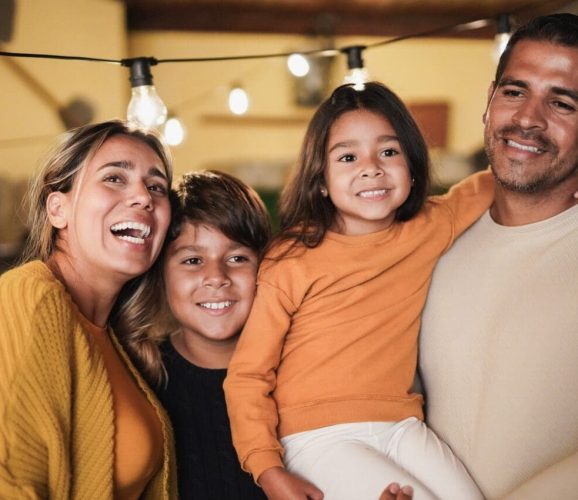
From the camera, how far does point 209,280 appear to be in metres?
1.83

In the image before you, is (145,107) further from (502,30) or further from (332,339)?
(502,30)

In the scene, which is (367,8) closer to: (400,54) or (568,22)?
(400,54)

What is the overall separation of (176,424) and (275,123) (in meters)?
3.85

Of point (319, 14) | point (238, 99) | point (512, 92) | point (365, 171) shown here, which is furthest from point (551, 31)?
point (319, 14)

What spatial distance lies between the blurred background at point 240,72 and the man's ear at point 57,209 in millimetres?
2082

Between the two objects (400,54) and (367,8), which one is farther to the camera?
A: (400,54)

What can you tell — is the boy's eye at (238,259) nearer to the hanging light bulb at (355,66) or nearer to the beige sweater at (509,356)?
the beige sweater at (509,356)

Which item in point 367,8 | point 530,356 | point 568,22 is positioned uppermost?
point 367,8

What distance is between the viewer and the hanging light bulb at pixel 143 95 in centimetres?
196

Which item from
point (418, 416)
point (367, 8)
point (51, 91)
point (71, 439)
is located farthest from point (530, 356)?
point (367, 8)

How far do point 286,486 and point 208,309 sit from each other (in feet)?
1.68

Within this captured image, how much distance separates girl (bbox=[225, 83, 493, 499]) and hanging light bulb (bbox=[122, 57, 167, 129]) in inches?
17.8

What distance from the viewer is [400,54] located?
214 inches

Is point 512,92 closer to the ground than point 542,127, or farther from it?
farther from it
